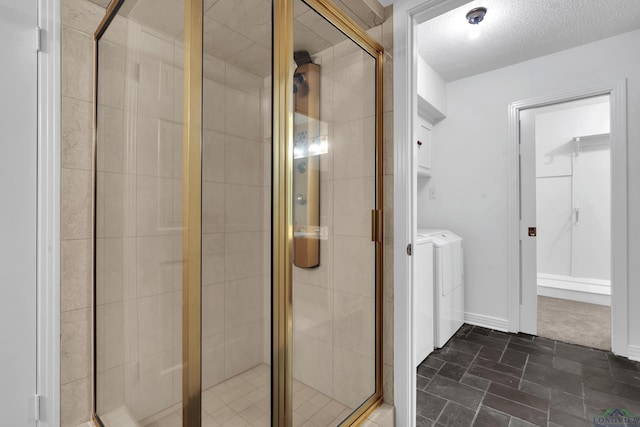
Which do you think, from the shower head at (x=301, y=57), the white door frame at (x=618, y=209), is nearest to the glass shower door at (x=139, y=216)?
the shower head at (x=301, y=57)

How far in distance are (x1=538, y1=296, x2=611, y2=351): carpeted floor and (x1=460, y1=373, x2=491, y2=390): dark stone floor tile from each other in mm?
1165

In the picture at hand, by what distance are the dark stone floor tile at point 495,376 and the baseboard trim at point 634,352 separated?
106 centimetres

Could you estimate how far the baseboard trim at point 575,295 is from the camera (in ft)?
11.5

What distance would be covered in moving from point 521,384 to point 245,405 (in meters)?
1.88

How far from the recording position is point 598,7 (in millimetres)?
1995

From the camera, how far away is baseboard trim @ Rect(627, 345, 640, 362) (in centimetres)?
219

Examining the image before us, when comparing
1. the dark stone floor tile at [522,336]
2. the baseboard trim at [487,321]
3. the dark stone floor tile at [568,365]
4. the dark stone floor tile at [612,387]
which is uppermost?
the baseboard trim at [487,321]

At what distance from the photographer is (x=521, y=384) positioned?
6.23ft

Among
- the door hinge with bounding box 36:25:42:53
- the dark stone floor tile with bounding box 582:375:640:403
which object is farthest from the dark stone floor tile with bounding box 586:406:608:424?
the door hinge with bounding box 36:25:42:53

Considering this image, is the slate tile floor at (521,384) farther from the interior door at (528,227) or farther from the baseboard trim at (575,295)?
the baseboard trim at (575,295)

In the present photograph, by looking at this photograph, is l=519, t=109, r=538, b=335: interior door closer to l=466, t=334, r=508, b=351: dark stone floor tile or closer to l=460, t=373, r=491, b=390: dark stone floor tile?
l=466, t=334, r=508, b=351: dark stone floor tile

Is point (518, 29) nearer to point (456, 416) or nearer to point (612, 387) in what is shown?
point (612, 387)

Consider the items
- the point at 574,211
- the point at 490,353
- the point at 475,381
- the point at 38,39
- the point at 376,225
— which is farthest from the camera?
the point at 574,211

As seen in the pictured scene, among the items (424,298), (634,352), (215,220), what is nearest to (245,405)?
(215,220)
